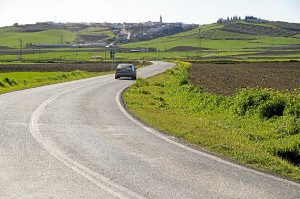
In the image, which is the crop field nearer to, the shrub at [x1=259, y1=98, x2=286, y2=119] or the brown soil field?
the brown soil field

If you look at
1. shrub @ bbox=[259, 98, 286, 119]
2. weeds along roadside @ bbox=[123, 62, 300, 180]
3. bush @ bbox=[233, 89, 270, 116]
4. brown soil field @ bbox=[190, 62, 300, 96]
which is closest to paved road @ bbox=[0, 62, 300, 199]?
weeds along roadside @ bbox=[123, 62, 300, 180]

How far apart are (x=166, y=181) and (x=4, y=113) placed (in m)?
11.0

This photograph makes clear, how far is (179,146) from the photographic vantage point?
11.9m

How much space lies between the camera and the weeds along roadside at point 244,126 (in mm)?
10811

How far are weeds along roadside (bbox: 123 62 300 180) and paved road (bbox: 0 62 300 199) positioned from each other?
690 mm

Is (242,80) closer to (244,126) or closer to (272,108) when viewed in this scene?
(272,108)

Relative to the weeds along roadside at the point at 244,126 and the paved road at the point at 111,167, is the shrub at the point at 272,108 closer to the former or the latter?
the weeds along roadside at the point at 244,126

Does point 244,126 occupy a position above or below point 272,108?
below

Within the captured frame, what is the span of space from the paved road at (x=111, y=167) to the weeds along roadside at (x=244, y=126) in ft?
2.26

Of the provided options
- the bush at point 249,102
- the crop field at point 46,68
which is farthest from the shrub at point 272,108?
the crop field at point 46,68

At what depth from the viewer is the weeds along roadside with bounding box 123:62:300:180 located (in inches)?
426

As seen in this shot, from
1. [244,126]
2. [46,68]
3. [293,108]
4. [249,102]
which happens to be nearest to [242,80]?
[249,102]

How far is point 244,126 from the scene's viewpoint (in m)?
16.2

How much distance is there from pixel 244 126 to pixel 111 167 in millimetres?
7749
